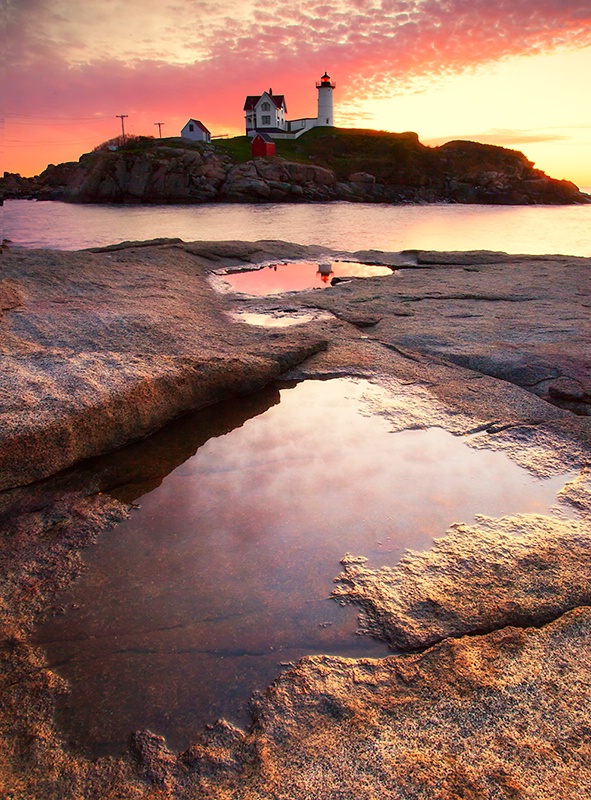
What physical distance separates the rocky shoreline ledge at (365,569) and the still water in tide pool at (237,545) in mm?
84

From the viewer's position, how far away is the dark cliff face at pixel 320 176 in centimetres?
4694

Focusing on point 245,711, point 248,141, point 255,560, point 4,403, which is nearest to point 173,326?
point 4,403

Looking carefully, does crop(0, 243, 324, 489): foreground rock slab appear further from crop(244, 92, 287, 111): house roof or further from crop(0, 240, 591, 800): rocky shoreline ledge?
crop(244, 92, 287, 111): house roof

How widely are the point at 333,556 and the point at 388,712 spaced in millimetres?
789

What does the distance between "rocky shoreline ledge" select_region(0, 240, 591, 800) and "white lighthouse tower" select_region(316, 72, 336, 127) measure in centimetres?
7820

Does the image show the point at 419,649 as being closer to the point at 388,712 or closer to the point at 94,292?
the point at 388,712

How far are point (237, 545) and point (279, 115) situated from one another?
258 feet

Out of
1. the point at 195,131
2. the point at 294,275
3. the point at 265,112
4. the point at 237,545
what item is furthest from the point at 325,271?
the point at 265,112

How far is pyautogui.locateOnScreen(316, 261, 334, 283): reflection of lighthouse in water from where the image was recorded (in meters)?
8.97

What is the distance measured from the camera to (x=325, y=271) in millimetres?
9648

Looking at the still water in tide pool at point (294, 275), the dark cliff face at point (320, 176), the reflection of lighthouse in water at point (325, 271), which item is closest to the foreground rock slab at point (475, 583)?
the still water in tide pool at point (294, 275)

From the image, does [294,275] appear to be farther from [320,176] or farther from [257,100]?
[257,100]

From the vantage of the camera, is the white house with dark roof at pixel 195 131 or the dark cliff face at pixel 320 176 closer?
the dark cliff face at pixel 320 176

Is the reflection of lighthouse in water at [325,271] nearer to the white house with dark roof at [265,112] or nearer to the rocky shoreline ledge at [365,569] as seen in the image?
the rocky shoreline ledge at [365,569]
